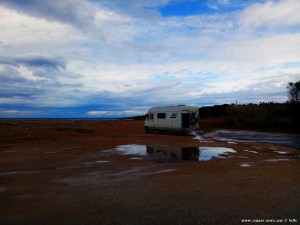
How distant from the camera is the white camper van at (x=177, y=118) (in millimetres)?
30094

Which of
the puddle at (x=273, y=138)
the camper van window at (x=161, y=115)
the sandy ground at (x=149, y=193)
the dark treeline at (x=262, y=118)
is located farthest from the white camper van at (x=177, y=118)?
the sandy ground at (x=149, y=193)

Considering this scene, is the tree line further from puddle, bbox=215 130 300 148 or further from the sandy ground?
the sandy ground

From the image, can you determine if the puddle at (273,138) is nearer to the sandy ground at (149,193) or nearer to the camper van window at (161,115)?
the camper van window at (161,115)

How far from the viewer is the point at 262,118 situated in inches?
1793

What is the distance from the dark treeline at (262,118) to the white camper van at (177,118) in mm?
14744

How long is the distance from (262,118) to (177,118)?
65.9 ft

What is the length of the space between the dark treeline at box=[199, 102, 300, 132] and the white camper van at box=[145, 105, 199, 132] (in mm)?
14744

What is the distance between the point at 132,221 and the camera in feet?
19.8

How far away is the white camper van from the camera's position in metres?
30.1

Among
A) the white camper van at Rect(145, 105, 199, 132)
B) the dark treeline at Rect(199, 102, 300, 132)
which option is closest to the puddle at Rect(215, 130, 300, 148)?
the white camper van at Rect(145, 105, 199, 132)

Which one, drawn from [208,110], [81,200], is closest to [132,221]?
[81,200]

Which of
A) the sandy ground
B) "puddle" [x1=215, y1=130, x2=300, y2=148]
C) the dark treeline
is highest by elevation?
the dark treeline

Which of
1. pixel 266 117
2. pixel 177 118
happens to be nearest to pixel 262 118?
pixel 266 117

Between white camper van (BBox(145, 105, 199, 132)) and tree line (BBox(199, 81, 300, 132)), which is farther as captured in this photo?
tree line (BBox(199, 81, 300, 132))
